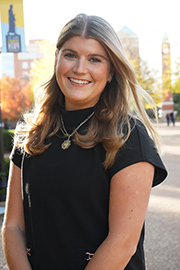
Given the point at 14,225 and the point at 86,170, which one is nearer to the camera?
the point at 86,170

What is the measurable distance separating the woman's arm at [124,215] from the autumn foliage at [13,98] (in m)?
44.5

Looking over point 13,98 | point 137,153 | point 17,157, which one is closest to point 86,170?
point 137,153

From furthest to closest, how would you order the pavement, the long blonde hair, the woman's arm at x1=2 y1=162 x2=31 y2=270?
the pavement < the woman's arm at x1=2 y1=162 x2=31 y2=270 < the long blonde hair

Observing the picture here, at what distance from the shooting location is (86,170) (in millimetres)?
1646

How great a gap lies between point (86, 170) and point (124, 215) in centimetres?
27

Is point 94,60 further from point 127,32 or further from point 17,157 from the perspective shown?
point 127,32

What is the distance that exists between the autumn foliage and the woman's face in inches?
1738

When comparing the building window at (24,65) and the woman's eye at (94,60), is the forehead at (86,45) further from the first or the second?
the building window at (24,65)

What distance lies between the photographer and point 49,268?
5.60 ft

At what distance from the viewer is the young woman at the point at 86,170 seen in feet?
5.14

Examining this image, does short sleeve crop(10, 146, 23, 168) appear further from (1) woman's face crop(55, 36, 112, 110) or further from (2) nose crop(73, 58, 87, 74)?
(2) nose crop(73, 58, 87, 74)

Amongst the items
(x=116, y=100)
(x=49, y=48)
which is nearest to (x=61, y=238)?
(x=116, y=100)

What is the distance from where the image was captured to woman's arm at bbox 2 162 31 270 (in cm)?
183

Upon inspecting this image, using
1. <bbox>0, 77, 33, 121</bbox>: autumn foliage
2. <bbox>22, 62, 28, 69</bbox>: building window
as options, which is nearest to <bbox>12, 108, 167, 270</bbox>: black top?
<bbox>0, 77, 33, 121</bbox>: autumn foliage
